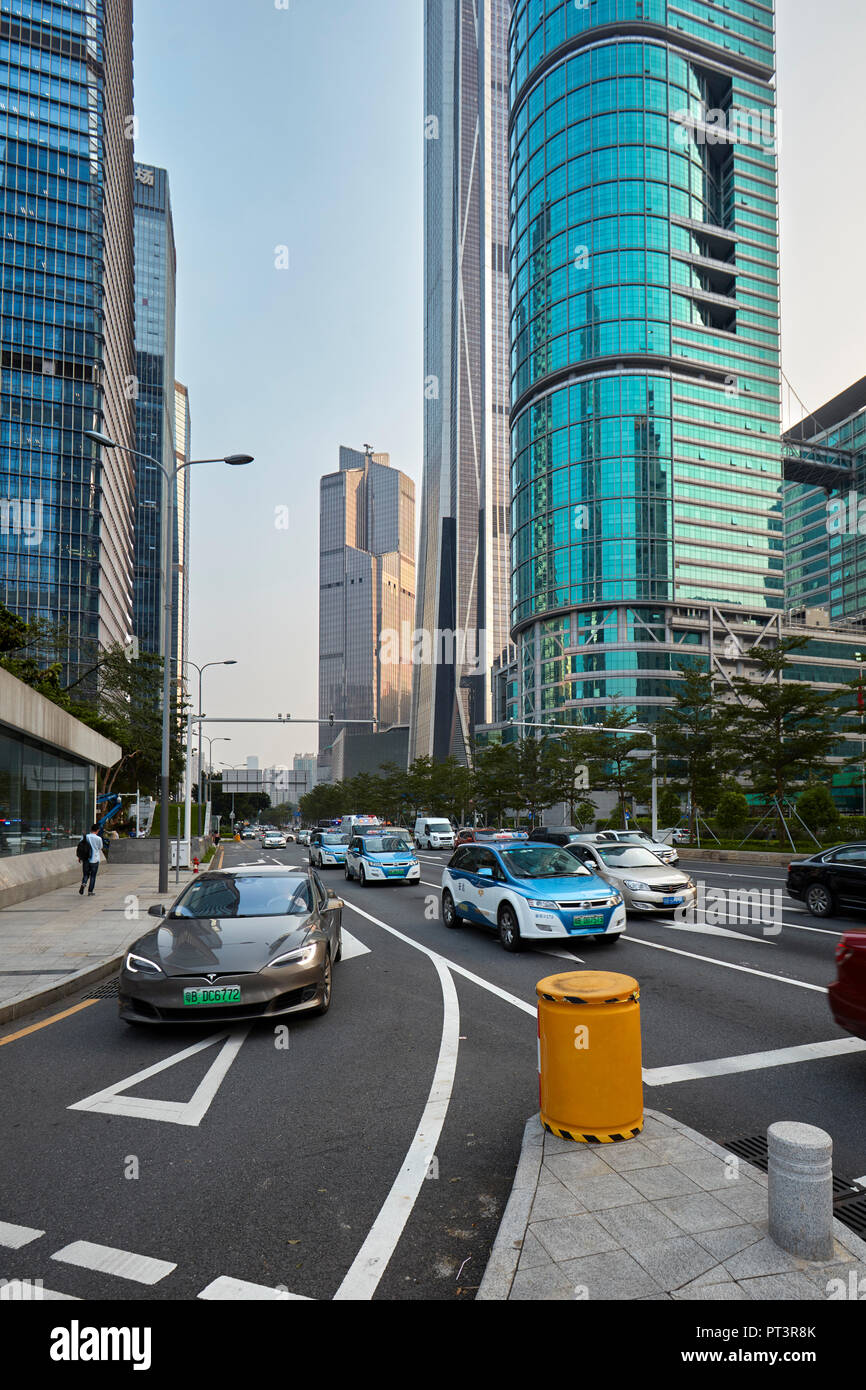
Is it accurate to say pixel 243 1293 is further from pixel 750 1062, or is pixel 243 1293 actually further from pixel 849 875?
pixel 849 875

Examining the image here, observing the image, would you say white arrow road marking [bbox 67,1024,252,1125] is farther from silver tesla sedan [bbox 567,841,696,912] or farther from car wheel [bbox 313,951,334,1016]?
silver tesla sedan [bbox 567,841,696,912]

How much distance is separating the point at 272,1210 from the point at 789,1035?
16.1ft

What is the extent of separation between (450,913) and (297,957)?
24.0ft

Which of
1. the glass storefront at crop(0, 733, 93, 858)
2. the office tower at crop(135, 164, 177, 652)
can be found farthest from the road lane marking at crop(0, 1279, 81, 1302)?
the office tower at crop(135, 164, 177, 652)

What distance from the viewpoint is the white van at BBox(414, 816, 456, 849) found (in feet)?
173

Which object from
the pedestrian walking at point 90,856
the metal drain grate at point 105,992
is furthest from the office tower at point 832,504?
the metal drain grate at point 105,992

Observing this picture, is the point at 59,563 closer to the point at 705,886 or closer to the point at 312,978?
the point at 705,886

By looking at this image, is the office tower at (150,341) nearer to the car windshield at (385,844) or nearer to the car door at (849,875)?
the car windshield at (385,844)

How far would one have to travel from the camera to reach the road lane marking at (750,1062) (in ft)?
19.2

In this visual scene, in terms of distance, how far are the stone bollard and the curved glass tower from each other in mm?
88551

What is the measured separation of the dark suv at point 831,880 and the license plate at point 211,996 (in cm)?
1150

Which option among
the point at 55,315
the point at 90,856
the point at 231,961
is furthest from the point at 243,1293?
the point at 55,315

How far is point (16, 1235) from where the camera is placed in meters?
3.70
